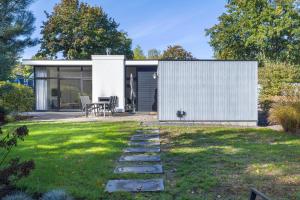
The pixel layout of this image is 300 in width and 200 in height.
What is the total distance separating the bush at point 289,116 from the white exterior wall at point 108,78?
9497 mm

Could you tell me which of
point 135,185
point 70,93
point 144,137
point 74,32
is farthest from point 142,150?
point 74,32

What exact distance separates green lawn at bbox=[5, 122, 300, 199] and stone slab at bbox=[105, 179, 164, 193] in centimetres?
11

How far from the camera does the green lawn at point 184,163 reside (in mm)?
4426

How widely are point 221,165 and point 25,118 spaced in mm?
11568

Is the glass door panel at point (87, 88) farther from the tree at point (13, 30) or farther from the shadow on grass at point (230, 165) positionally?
the tree at point (13, 30)

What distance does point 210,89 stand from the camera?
13.1 m

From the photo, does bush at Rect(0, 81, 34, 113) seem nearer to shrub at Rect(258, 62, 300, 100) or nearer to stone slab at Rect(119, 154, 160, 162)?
stone slab at Rect(119, 154, 160, 162)

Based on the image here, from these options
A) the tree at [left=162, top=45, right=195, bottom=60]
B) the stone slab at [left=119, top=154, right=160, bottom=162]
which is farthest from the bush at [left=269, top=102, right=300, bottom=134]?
the tree at [left=162, top=45, right=195, bottom=60]

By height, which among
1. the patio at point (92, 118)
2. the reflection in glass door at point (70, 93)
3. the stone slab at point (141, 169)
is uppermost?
the reflection in glass door at point (70, 93)

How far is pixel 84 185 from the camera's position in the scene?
465cm

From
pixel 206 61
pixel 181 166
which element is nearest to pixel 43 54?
pixel 206 61

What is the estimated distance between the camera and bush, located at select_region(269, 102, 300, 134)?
1033 cm

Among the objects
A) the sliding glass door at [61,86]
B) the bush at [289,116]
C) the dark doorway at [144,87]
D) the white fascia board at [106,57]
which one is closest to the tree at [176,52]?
the dark doorway at [144,87]

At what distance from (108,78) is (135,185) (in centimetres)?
1440
